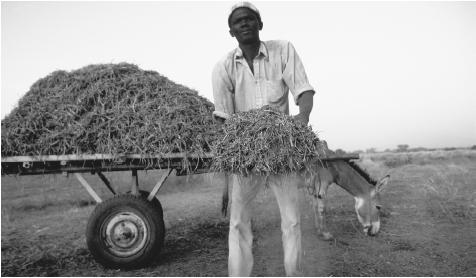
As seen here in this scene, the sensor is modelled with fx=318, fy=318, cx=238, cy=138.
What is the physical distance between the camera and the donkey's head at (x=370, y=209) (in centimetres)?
529

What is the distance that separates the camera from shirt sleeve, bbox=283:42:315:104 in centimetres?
288

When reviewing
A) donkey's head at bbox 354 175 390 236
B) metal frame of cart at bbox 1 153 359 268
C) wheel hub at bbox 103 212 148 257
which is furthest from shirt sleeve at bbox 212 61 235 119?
donkey's head at bbox 354 175 390 236

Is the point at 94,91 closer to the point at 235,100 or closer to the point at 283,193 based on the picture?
the point at 235,100

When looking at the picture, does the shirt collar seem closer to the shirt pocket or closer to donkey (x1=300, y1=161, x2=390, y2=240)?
the shirt pocket

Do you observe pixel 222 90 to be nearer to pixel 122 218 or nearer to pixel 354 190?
pixel 122 218

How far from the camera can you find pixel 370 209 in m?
5.43

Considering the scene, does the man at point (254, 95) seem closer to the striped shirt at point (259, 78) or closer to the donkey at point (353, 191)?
the striped shirt at point (259, 78)

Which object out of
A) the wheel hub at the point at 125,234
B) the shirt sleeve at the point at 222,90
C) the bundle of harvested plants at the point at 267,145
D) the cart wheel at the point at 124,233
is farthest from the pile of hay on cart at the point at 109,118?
the wheel hub at the point at 125,234

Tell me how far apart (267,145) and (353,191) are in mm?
3712

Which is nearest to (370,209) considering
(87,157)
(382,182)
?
(382,182)

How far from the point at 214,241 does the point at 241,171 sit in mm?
3132

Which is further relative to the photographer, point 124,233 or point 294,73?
point 124,233

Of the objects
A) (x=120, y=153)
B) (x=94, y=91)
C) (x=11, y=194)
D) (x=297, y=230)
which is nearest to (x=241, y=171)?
(x=297, y=230)

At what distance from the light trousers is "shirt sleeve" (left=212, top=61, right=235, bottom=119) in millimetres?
662
